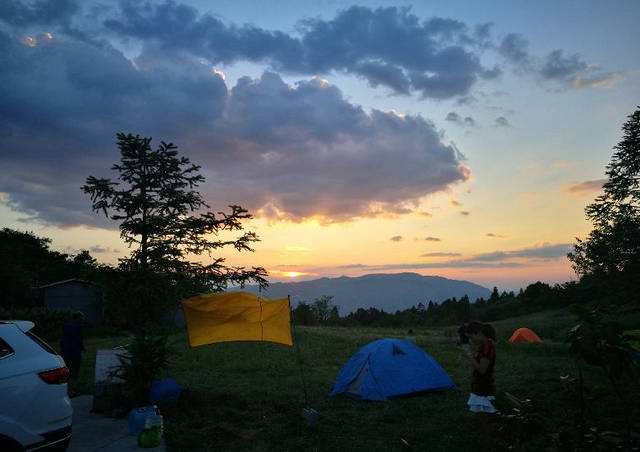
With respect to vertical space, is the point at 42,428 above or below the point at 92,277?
below

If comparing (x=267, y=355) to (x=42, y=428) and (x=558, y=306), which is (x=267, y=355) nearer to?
(x=42, y=428)

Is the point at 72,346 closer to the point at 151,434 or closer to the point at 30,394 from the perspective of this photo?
the point at 151,434

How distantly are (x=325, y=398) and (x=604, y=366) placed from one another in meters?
10.8

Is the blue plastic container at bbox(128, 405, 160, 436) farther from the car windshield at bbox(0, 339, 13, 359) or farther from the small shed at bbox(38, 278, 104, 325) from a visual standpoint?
the small shed at bbox(38, 278, 104, 325)

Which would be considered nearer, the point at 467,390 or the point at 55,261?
the point at 467,390

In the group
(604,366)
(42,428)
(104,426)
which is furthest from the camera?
(104,426)

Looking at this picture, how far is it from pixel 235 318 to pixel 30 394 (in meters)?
6.81

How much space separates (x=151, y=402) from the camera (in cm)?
1133

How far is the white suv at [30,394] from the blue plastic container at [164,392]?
17.2 ft

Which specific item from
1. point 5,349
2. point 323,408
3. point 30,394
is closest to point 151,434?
point 30,394

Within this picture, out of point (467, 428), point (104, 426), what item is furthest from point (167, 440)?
point (467, 428)

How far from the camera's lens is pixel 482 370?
8352 mm

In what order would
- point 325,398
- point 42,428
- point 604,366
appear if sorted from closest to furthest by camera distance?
1. point 604,366
2. point 42,428
3. point 325,398

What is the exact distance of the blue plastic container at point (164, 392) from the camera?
448 inches
